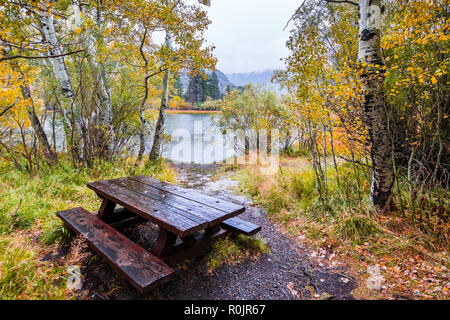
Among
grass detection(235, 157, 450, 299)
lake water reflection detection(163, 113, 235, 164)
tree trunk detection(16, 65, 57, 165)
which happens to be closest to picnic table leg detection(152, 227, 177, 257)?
grass detection(235, 157, 450, 299)

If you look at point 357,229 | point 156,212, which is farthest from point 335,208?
point 156,212

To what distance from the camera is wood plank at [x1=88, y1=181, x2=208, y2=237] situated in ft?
6.73

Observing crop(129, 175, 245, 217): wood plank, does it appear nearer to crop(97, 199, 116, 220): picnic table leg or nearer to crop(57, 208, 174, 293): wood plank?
Result: crop(97, 199, 116, 220): picnic table leg

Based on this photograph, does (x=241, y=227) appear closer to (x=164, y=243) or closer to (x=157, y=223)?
(x=164, y=243)

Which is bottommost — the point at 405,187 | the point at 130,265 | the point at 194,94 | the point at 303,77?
the point at 130,265

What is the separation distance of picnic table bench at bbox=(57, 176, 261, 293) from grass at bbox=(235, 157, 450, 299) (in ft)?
4.36

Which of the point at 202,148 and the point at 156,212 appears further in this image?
the point at 202,148

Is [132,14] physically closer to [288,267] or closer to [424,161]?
[288,267]

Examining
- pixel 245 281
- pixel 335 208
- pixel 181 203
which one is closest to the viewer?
pixel 245 281

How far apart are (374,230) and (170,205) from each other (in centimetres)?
296

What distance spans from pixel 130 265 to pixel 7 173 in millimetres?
4844

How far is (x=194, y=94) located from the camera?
1528 inches

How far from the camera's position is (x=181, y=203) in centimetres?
264
